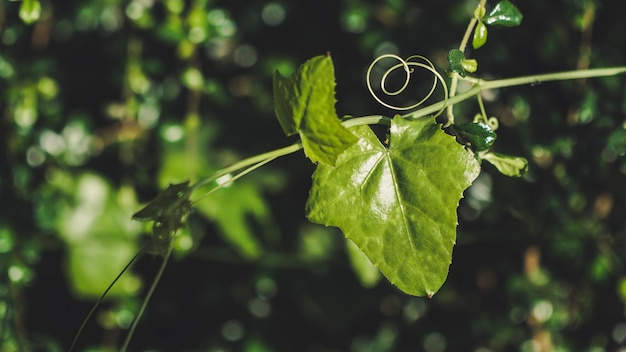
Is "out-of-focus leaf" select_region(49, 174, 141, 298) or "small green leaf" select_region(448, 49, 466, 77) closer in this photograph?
"small green leaf" select_region(448, 49, 466, 77)

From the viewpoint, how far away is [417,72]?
1.26m

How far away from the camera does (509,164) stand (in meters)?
0.68

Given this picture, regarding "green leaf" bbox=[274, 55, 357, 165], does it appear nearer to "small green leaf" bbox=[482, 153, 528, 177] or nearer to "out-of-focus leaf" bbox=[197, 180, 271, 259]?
"small green leaf" bbox=[482, 153, 528, 177]

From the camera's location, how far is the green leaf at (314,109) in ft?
1.67

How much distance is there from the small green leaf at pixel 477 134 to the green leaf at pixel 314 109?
0.17m

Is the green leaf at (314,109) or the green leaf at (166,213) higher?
the green leaf at (314,109)

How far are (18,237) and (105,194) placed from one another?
21 centimetres

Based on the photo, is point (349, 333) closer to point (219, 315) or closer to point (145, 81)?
point (219, 315)

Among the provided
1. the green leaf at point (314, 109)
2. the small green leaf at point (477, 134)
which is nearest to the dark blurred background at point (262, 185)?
the small green leaf at point (477, 134)

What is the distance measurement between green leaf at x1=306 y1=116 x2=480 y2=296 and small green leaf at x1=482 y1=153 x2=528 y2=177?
0.12 m

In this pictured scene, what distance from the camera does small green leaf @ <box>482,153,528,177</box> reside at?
0.66 m

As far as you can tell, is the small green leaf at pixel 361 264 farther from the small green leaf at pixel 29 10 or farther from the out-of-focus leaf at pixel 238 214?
the small green leaf at pixel 29 10

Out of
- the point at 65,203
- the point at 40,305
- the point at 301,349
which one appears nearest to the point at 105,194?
the point at 65,203

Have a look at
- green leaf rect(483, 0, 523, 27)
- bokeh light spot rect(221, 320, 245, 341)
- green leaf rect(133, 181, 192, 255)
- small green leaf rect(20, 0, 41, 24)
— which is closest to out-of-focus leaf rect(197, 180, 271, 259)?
bokeh light spot rect(221, 320, 245, 341)
